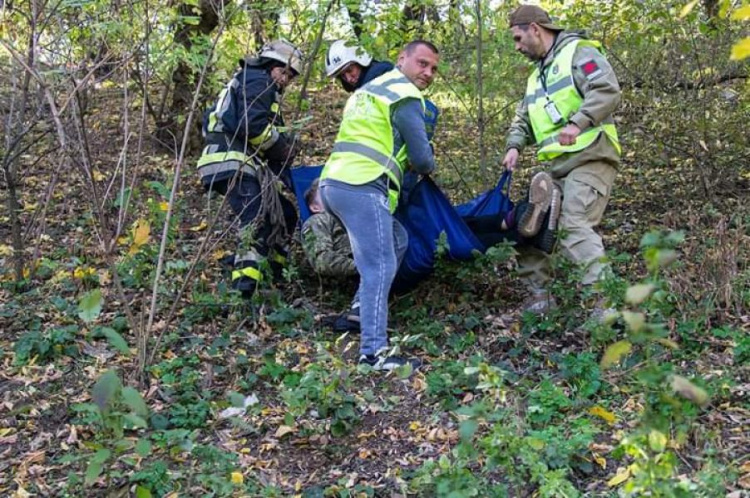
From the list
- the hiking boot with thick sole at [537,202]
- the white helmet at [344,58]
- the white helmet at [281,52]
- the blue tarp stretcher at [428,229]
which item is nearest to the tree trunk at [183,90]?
the white helmet at [281,52]

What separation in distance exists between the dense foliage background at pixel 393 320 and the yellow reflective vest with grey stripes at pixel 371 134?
0.41m

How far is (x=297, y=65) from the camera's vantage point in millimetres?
5453

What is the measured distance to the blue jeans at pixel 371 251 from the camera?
454cm

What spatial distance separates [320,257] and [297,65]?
125 cm

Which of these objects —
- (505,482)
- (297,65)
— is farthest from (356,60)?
(505,482)

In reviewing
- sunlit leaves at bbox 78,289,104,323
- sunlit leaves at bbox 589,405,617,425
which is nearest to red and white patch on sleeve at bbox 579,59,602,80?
sunlit leaves at bbox 589,405,617,425

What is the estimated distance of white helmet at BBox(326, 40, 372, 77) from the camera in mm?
4949

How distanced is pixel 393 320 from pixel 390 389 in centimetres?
95

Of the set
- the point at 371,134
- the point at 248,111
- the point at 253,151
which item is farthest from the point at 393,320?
the point at 248,111

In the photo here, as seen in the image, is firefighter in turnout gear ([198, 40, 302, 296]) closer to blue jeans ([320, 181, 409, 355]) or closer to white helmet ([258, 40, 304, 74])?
white helmet ([258, 40, 304, 74])

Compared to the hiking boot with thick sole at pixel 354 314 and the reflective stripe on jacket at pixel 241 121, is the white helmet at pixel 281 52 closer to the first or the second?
the reflective stripe on jacket at pixel 241 121

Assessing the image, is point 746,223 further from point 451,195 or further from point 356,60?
point 356,60

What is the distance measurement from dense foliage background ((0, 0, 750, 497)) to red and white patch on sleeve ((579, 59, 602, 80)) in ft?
2.88

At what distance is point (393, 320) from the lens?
5348 millimetres
